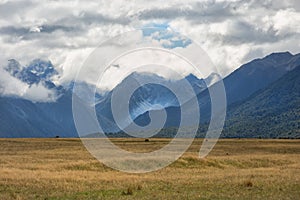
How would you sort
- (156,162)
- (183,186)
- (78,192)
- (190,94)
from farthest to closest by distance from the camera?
(156,162) → (190,94) → (183,186) → (78,192)

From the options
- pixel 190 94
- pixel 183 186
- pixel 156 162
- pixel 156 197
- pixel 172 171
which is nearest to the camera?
pixel 156 197

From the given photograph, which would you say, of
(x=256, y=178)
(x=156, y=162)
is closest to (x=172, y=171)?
(x=156, y=162)

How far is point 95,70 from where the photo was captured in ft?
123

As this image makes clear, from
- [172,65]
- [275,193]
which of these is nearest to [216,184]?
[275,193]

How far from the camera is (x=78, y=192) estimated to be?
3559 centimetres

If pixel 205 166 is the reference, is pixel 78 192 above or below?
above

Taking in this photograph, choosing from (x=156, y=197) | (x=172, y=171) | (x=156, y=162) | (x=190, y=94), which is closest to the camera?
(x=156, y=197)

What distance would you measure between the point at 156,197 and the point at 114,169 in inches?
849

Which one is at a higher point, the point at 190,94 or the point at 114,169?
the point at 190,94

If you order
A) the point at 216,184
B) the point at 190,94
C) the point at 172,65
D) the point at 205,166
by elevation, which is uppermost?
the point at 172,65

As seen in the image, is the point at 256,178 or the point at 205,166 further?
the point at 205,166

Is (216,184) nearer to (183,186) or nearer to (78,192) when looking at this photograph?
(183,186)

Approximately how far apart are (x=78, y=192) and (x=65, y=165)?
18738mm

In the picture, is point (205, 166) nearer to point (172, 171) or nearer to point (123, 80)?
point (172, 171)
